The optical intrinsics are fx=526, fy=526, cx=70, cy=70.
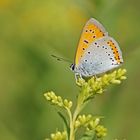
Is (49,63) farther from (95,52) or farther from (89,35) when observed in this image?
(89,35)

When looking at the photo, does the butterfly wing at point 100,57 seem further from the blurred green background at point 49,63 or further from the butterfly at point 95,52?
the blurred green background at point 49,63

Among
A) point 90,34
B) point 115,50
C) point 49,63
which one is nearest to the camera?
point 90,34

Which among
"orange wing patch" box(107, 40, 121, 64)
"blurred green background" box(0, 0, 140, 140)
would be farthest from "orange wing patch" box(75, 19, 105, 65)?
"blurred green background" box(0, 0, 140, 140)

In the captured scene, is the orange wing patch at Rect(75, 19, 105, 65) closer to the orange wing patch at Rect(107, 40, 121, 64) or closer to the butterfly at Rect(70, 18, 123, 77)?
the butterfly at Rect(70, 18, 123, 77)

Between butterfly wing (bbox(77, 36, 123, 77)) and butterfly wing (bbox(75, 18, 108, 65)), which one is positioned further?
butterfly wing (bbox(77, 36, 123, 77))

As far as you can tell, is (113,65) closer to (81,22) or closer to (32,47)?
(32,47)

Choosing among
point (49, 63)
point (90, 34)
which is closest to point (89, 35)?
point (90, 34)

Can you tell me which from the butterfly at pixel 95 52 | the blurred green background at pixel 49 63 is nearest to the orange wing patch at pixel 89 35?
the butterfly at pixel 95 52
